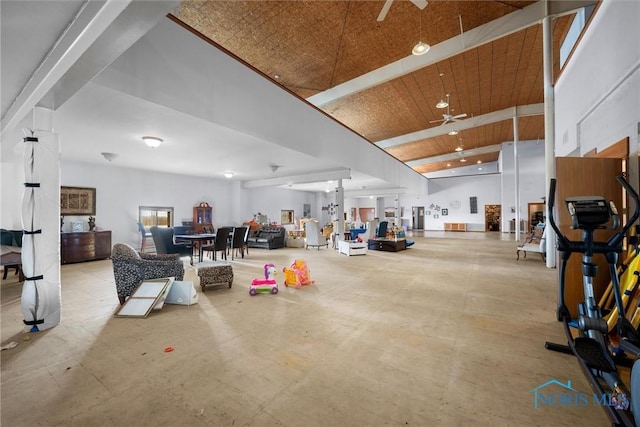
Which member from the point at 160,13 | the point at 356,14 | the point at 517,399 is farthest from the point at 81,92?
the point at 517,399

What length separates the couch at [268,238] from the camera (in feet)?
30.6

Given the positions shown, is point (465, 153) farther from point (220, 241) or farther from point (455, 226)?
point (220, 241)

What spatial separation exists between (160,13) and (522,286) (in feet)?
19.0

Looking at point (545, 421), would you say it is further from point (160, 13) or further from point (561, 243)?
point (160, 13)

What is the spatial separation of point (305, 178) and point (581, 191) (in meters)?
7.48

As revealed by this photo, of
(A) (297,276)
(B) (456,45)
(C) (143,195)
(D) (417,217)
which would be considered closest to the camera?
(A) (297,276)

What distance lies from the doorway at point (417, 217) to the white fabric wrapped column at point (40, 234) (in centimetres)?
2087

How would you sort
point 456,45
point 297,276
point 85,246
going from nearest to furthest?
point 297,276
point 456,45
point 85,246

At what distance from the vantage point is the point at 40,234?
2.88m

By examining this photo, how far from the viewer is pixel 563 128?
5.29 m

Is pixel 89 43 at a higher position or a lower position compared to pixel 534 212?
higher

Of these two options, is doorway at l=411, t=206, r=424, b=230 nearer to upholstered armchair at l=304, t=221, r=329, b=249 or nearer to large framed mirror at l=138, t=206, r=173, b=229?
upholstered armchair at l=304, t=221, r=329, b=249

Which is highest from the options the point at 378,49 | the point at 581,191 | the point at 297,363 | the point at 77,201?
the point at 378,49

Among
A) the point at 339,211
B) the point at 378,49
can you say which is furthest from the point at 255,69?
the point at 339,211
